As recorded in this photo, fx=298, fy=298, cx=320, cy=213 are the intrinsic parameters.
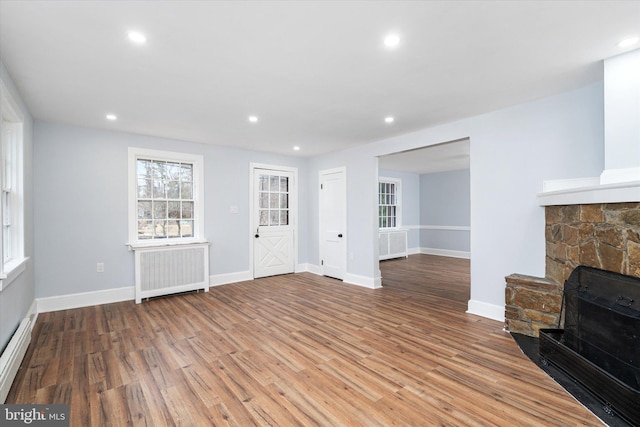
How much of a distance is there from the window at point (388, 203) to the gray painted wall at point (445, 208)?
1.12 metres

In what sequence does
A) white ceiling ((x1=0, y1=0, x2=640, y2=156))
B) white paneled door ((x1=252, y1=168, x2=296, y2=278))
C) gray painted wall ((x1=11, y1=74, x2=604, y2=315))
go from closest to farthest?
white ceiling ((x1=0, y1=0, x2=640, y2=156)) < gray painted wall ((x1=11, y1=74, x2=604, y2=315)) < white paneled door ((x1=252, y1=168, x2=296, y2=278))

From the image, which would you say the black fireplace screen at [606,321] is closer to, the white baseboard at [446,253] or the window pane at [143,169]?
the window pane at [143,169]

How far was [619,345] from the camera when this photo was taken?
6.53 feet

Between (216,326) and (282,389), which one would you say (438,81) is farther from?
(216,326)

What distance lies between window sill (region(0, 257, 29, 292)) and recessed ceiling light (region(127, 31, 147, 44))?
2.04m

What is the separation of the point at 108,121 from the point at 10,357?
298 cm

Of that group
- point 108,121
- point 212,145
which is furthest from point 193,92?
point 212,145

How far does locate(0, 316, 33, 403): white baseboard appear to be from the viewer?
208 centimetres

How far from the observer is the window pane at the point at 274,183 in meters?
6.27

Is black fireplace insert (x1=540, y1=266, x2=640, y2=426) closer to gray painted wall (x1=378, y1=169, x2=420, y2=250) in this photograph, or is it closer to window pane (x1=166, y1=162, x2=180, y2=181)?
window pane (x1=166, y1=162, x2=180, y2=181)

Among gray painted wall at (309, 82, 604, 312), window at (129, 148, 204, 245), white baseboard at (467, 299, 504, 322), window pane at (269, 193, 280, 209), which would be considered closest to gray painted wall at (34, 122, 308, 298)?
window at (129, 148, 204, 245)

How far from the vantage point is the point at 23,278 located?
3.25 m

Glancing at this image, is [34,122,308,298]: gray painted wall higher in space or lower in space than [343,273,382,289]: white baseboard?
higher

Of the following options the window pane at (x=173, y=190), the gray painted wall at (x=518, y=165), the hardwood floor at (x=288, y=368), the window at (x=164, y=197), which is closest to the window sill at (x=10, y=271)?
the hardwood floor at (x=288, y=368)
